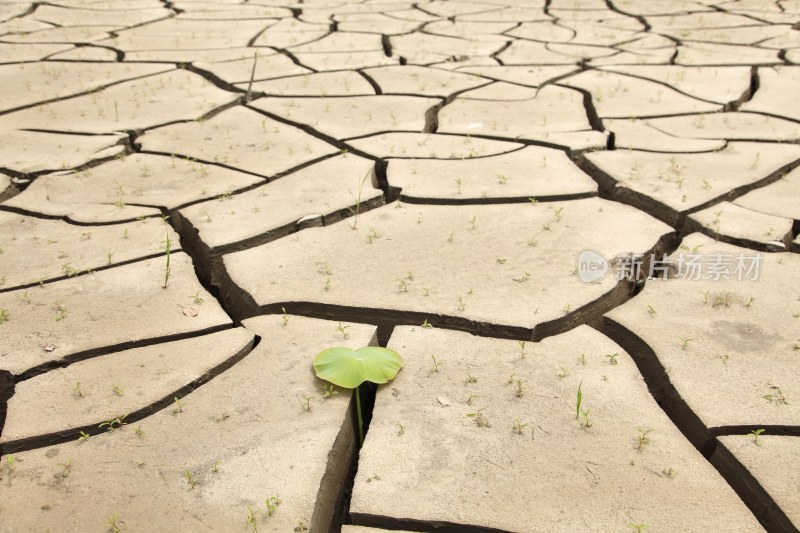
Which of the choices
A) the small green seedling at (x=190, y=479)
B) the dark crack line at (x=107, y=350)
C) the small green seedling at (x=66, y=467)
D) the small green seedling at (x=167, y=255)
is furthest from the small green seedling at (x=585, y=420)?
the small green seedling at (x=167, y=255)

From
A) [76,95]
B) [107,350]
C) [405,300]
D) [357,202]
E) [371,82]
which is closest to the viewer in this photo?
[107,350]

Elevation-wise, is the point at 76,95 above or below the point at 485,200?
below

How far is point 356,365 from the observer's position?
133 cm

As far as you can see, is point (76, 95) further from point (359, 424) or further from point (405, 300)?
point (359, 424)

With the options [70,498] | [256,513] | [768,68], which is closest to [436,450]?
[256,513]

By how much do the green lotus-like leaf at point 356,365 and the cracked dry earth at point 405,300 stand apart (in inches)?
1.3

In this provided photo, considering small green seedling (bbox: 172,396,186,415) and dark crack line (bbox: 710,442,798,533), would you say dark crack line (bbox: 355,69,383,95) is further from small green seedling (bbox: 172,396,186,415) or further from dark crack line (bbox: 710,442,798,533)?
dark crack line (bbox: 710,442,798,533)

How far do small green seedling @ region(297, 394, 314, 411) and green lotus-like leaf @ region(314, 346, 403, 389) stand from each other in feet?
0.16

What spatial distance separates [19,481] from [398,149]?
5.65 ft

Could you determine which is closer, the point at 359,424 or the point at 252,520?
the point at 252,520

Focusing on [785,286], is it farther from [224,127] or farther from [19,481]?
[224,127]

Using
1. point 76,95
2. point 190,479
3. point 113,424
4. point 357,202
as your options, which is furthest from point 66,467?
point 76,95

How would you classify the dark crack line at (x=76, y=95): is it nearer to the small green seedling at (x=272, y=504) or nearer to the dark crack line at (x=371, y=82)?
the dark crack line at (x=371, y=82)

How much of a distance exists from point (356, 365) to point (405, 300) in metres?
0.31
